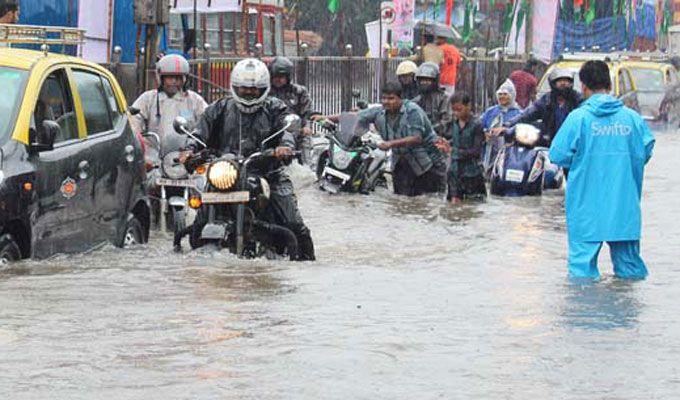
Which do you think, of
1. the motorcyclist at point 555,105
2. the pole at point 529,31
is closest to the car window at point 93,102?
the motorcyclist at point 555,105

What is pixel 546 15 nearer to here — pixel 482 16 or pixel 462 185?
pixel 482 16

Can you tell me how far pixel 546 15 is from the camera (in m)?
37.7

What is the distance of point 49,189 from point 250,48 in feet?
71.4

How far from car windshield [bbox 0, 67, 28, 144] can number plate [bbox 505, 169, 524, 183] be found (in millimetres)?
9307

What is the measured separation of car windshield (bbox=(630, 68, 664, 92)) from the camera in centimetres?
3591

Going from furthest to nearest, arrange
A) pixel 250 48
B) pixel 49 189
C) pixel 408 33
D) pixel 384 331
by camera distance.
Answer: pixel 250 48, pixel 408 33, pixel 49 189, pixel 384 331

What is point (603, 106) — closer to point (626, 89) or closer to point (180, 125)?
point (180, 125)

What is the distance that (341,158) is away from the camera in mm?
19828

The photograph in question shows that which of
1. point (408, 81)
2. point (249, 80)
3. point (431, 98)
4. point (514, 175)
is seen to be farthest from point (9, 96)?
point (408, 81)

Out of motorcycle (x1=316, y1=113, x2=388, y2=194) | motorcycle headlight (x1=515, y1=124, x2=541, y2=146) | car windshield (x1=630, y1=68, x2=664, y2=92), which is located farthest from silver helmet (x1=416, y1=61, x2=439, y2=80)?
car windshield (x1=630, y1=68, x2=664, y2=92)

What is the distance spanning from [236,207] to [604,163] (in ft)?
8.14

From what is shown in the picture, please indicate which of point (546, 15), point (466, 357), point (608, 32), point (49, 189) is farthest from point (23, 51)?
point (608, 32)

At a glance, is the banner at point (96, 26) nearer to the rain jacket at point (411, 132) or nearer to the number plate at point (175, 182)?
the rain jacket at point (411, 132)

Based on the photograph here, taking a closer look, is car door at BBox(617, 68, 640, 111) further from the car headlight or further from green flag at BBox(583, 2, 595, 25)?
the car headlight
